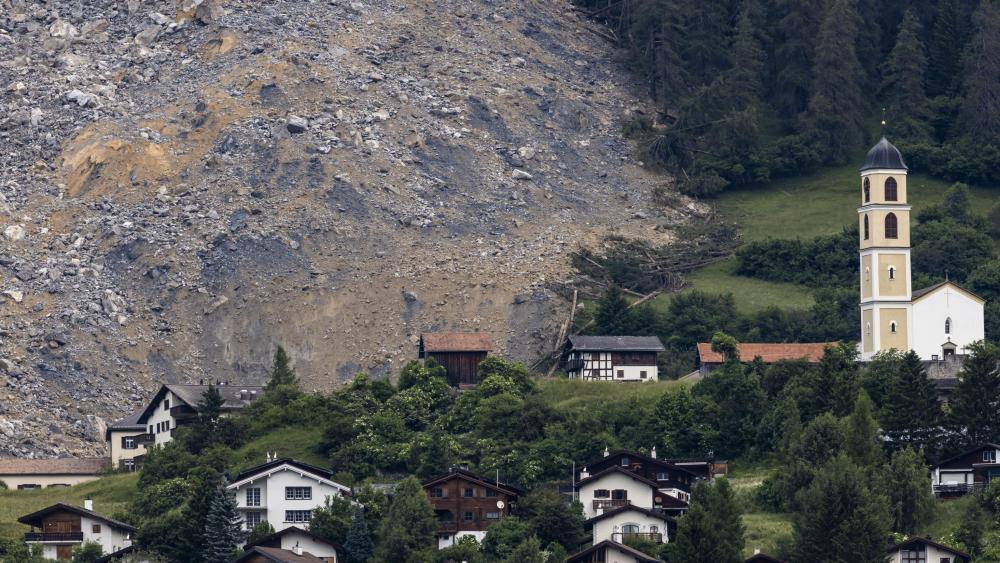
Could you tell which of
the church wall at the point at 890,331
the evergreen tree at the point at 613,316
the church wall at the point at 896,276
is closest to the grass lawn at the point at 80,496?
the evergreen tree at the point at 613,316

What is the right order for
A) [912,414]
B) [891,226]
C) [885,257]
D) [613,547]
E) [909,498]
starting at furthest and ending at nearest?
[891,226], [885,257], [912,414], [909,498], [613,547]

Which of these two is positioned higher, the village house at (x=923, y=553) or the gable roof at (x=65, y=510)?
the gable roof at (x=65, y=510)

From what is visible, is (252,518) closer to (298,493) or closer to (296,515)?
(296,515)

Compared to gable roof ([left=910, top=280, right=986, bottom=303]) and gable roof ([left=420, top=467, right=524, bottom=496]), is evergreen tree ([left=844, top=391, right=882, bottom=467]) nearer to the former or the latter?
gable roof ([left=420, top=467, right=524, bottom=496])

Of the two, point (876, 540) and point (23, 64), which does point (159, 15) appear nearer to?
point (23, 64)

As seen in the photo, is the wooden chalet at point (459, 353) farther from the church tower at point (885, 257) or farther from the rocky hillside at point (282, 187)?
the church tower at point (885, 257)

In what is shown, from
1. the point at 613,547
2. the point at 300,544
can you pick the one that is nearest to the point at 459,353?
the point at 300,544
